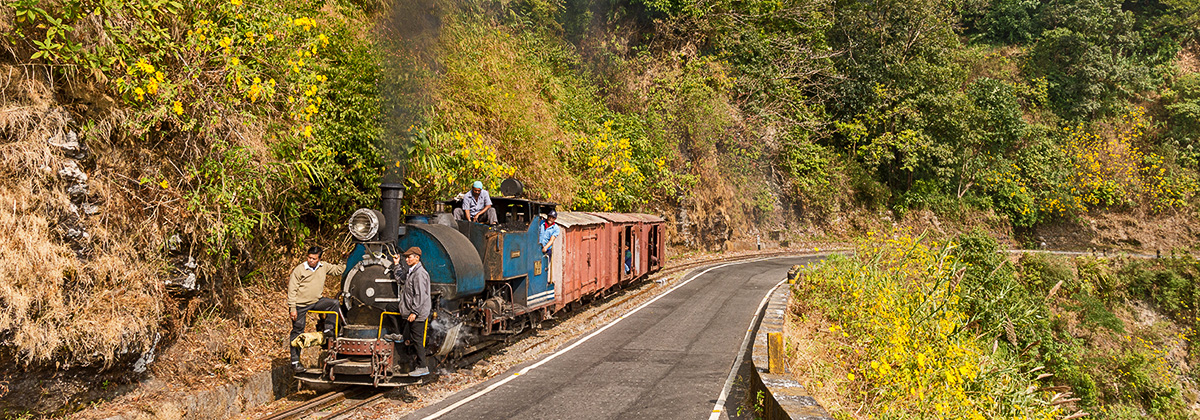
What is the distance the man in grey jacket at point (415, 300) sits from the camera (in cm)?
873

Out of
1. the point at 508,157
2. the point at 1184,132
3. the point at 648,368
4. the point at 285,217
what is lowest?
the point at 648,368

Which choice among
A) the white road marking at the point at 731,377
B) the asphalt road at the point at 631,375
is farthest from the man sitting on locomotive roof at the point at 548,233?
the white road marking at the point at 731,377

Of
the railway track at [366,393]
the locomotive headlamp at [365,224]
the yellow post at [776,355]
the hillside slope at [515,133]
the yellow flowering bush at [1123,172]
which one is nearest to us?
the hillside slope at [515,133]

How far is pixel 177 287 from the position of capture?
8.51m

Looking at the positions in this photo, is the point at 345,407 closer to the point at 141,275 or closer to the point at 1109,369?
the point at 141,275

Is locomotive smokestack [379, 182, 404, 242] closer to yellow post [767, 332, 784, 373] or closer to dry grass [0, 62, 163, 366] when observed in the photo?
dry grass [0, 62, 163, 366]

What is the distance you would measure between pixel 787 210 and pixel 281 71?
31293 millimetres

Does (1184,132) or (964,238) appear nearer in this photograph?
(964,238)

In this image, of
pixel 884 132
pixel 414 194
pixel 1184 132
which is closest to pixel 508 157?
pixel 414 194

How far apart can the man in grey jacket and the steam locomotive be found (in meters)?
0.15

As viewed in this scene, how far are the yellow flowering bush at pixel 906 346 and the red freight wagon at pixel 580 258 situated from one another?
16.2 feet

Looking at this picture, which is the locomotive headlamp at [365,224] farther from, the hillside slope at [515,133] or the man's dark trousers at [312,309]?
the man's dark trousers at [312,309]

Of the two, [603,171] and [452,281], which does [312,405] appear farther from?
[603,171]

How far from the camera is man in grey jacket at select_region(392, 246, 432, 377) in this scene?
8.73m
